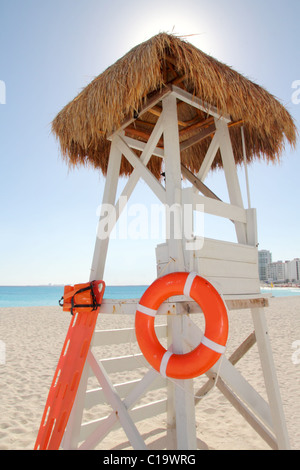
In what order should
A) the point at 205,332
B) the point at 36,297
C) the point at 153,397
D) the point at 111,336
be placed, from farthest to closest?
the point at 36,297 < the point at 153,397 < the point at 111,336 < the point at 205,332

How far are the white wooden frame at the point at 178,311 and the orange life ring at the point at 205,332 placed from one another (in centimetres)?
9

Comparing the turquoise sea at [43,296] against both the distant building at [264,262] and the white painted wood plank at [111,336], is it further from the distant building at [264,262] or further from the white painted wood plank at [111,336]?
the distant building at [264,262]

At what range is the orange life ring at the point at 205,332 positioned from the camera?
5.61ft

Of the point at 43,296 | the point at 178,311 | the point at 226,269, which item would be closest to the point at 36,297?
the point at 43,296

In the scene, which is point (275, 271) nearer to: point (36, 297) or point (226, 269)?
point (36, 297)

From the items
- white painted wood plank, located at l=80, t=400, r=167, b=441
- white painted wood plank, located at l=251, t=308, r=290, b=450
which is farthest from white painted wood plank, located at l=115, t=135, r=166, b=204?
white painted wood plank, located at l=80, t=400, r=167, b=441

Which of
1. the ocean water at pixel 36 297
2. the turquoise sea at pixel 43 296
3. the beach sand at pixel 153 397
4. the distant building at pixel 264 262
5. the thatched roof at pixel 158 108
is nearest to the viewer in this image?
the thatched roof at pixel 158 108

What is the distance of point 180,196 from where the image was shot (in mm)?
2068

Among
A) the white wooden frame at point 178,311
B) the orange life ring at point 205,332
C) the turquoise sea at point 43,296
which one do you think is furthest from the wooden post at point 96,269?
the turquoise sea at point 43,296

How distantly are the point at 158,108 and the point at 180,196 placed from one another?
1126 millimetres

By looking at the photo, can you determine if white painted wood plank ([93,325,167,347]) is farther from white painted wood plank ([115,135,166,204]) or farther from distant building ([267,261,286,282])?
distant building ([267,261,286,282])

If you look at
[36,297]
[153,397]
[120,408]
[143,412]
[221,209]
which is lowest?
[153,397]

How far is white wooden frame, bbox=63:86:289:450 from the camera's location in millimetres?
1881
